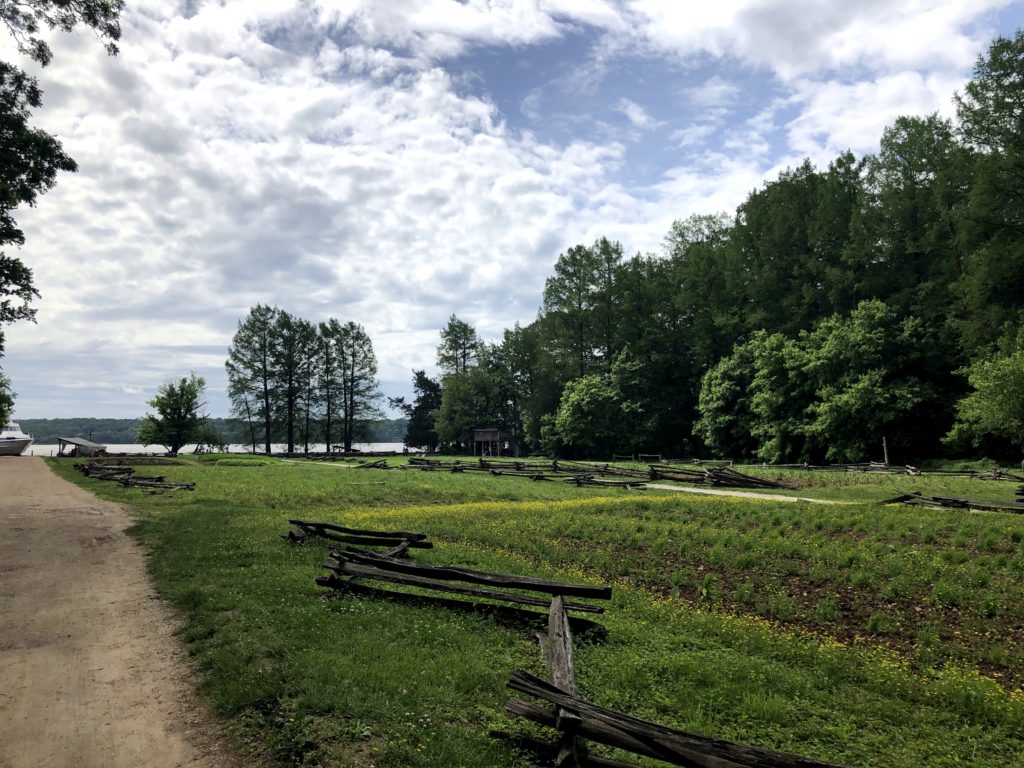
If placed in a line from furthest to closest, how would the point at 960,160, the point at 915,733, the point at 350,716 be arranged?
→ the point at 960,160 → the point at 915,733 → the point at 350,716

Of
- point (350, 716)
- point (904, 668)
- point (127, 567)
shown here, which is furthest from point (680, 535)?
point (127, 567)

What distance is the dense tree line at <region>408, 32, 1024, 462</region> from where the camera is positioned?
3775cm

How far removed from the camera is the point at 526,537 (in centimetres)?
1594

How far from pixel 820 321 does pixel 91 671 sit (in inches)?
2295

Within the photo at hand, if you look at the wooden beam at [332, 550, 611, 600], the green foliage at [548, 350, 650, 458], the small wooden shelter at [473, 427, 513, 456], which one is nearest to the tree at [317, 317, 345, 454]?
the small wooden shelter at [473, 427, 513, 456]

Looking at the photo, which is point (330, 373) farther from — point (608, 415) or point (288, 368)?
point (608, 415)

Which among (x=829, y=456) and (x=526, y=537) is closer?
(x=526, y=537)

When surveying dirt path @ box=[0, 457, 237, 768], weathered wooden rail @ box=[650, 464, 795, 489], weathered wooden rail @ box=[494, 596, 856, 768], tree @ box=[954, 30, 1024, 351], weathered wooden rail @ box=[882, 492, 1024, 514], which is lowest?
weathered wooden rail @ box=[650, 464, 795, 489]

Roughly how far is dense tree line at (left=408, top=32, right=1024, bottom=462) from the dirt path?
39170mm

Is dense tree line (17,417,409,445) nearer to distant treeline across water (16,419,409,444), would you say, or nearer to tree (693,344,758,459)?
distant treeline across water (16,419,409,444)

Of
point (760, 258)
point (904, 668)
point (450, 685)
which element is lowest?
point (904, 668)

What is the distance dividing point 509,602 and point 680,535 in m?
7.85

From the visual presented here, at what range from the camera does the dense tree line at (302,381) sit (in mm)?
84938

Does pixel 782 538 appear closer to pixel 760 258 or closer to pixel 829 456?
pixel 829 456
